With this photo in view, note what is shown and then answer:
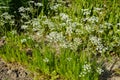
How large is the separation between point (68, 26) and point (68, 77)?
1.17 metres

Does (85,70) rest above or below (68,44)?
below

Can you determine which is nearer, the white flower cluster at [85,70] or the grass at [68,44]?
the white flower cluster at [85,70]

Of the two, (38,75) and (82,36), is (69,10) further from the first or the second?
(38,75)

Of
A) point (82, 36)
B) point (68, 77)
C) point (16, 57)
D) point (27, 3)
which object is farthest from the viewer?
point (27, 3)

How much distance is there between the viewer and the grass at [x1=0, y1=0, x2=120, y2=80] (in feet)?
17.0

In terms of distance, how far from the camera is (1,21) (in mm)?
6312

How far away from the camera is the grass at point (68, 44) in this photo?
519cm

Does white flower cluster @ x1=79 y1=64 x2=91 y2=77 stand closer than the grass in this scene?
Yes

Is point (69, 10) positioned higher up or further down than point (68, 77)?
higher up

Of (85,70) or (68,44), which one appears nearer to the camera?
(85,70)

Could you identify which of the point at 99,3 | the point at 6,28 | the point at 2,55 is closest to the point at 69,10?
the point at 99,3

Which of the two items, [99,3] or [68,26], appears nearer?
[68,26]

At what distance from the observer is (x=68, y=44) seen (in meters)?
5.35

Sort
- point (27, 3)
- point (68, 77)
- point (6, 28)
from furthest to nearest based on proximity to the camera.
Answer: point (27, 3)
point (6, 28)
point (68, 77)
